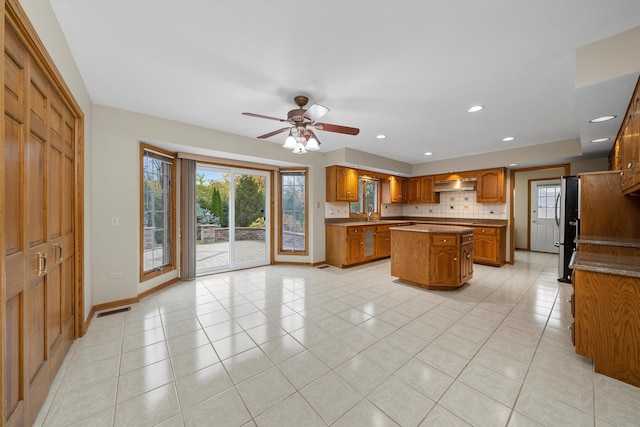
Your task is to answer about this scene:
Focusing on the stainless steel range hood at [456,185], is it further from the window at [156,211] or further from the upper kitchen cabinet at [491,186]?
the window at [156,211]

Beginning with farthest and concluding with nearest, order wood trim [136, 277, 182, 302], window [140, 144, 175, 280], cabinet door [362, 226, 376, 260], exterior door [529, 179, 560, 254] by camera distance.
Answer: exterior door [529, 179, 560, 254], cabinet door [362, 226, 376, 260], window [140, 144, 175, 280], wood trim [136, 277, 182, 302]

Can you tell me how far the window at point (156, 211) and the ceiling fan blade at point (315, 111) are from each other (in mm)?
2518

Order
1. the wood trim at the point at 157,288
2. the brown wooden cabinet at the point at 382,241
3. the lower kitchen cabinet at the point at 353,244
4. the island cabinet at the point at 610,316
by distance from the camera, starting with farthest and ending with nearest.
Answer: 1. the brown wooden cabinet at the point at 382,241
2. the lower kitchen cabinet at the point at 353,244
3. the wood trim at the point at 157,288
4. the island cabinet at the point at 610,316

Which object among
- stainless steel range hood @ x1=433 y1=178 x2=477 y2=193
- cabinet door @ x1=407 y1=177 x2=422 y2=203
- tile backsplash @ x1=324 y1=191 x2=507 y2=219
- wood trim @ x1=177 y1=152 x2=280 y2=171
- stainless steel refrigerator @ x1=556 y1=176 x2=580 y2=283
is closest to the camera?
stainless steel refrigerator @ x1=556 y1=176 x2=580 y2=283

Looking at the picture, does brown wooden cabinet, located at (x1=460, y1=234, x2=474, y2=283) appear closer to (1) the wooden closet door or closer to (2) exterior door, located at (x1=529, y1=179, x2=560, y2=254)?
(1) the wooden closet door

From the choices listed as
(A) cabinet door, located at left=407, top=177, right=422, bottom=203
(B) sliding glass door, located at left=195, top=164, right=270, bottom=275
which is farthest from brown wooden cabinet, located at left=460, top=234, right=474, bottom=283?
(B) sliding glass door, located at left=195, top=164, right=270, bottom=275

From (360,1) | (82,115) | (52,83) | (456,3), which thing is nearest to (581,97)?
(456,3)

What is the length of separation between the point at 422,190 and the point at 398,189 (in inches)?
25.5

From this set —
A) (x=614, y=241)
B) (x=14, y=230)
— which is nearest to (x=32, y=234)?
(x=14, y=230)

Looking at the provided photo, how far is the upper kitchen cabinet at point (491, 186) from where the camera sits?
541cm

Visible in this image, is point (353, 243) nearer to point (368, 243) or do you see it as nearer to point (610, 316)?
point (368, 243)

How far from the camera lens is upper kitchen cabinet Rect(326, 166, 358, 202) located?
5383 millimetres

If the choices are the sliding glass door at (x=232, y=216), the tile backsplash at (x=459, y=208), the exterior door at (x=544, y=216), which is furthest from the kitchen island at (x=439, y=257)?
the exterior door at (x=544, y=216)

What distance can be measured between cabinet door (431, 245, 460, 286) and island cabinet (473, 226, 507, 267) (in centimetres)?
197
